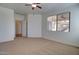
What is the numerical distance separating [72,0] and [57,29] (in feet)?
16.4

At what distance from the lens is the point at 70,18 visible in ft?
18.0

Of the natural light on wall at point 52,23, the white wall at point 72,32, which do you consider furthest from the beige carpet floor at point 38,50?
the natural light on wall at point 52,23

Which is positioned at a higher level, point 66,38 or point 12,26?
point 12,26

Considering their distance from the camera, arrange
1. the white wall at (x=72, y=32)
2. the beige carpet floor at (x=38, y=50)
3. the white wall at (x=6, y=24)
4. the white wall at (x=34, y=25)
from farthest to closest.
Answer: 1. the white wall at (x=34, y=25)
2. the white wall at (x=6, y=24)
3. the white wall at (x=72, y=32)
4. the beige carpet floor at (x=38, y=50)

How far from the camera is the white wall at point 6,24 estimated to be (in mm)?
6148

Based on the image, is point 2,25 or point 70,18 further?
point 2,25

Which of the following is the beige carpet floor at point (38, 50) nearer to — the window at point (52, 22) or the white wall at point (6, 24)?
the white wall at point (6, 24)

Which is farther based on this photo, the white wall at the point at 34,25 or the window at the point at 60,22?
the white wall at the point at 34,25

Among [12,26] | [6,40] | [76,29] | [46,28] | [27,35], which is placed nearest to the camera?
[76,29]

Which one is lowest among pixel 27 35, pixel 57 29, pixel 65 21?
pixel 27 35

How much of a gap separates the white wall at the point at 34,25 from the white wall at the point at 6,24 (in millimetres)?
2566

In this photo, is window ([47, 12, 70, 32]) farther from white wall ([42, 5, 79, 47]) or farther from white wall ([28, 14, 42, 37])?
white wall ([28, 14, 42, 37])

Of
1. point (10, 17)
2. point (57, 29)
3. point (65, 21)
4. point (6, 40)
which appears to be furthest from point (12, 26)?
point (65, 21)
